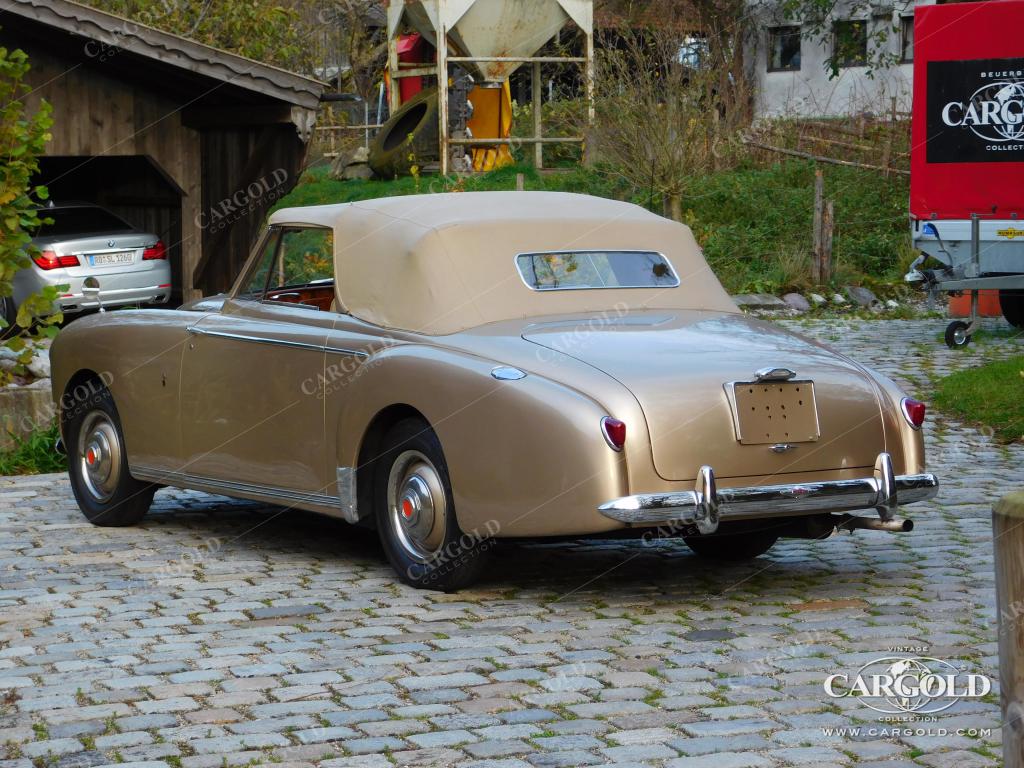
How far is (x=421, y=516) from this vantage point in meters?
6.75

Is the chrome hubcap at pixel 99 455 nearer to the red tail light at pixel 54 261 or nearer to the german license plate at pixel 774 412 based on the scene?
the german license plate at pixel 774 412

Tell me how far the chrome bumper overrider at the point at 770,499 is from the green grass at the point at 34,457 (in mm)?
6271

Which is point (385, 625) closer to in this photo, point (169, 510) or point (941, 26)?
point (169, 510)

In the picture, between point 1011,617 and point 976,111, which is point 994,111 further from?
point 1011,617

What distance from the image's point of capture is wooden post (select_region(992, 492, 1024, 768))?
10.6 ft

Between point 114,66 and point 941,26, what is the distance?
8.64m

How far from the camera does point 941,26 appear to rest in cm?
1736

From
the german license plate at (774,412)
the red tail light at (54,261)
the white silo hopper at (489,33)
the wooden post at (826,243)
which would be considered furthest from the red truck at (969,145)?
the white silo hopper at (489,33)

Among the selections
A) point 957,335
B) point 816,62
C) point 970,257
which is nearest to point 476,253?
point 957,335

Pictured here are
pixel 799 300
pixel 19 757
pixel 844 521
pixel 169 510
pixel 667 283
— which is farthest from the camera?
pixel 799 300

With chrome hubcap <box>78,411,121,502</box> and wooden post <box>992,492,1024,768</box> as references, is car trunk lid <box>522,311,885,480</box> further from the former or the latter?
chrome hubcap <box>78,411,121,502</box>

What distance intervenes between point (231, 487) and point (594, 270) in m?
2.05

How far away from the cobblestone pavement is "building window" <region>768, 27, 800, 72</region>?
35.9 metres

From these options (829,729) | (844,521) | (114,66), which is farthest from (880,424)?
(114,66)
